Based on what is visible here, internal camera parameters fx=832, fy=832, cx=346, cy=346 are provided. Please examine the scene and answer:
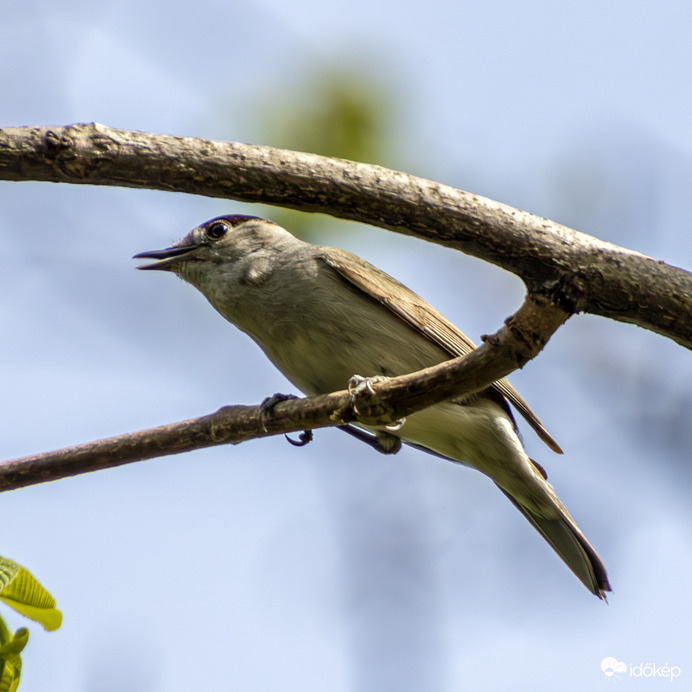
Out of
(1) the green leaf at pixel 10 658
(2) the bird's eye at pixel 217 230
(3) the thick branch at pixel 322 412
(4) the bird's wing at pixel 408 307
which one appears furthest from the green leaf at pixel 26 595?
(2) the bird's eye at pixel 217 230

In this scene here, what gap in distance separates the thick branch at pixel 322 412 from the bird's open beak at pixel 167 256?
7.42 ft

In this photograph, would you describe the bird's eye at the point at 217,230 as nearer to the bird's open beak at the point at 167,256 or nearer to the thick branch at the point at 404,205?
the bird's open beak at the point at 167,256

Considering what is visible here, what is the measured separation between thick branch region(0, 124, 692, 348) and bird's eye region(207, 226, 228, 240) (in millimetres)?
3060

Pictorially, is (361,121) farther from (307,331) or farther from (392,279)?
(307,331)

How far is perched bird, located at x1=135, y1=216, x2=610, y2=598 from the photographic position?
4992 mm

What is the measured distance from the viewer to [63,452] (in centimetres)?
354

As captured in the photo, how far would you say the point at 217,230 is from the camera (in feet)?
19.9

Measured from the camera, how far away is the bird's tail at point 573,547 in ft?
16.6

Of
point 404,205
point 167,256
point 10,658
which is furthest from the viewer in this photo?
point 167,256

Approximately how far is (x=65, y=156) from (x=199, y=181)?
0.45 meters

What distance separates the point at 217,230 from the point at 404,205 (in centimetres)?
328

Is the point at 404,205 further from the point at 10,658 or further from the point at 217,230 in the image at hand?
the point at 217,230

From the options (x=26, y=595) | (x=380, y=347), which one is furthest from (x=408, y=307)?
(x=26, y=595)

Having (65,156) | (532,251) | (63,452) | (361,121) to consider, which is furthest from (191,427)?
(361,121)
